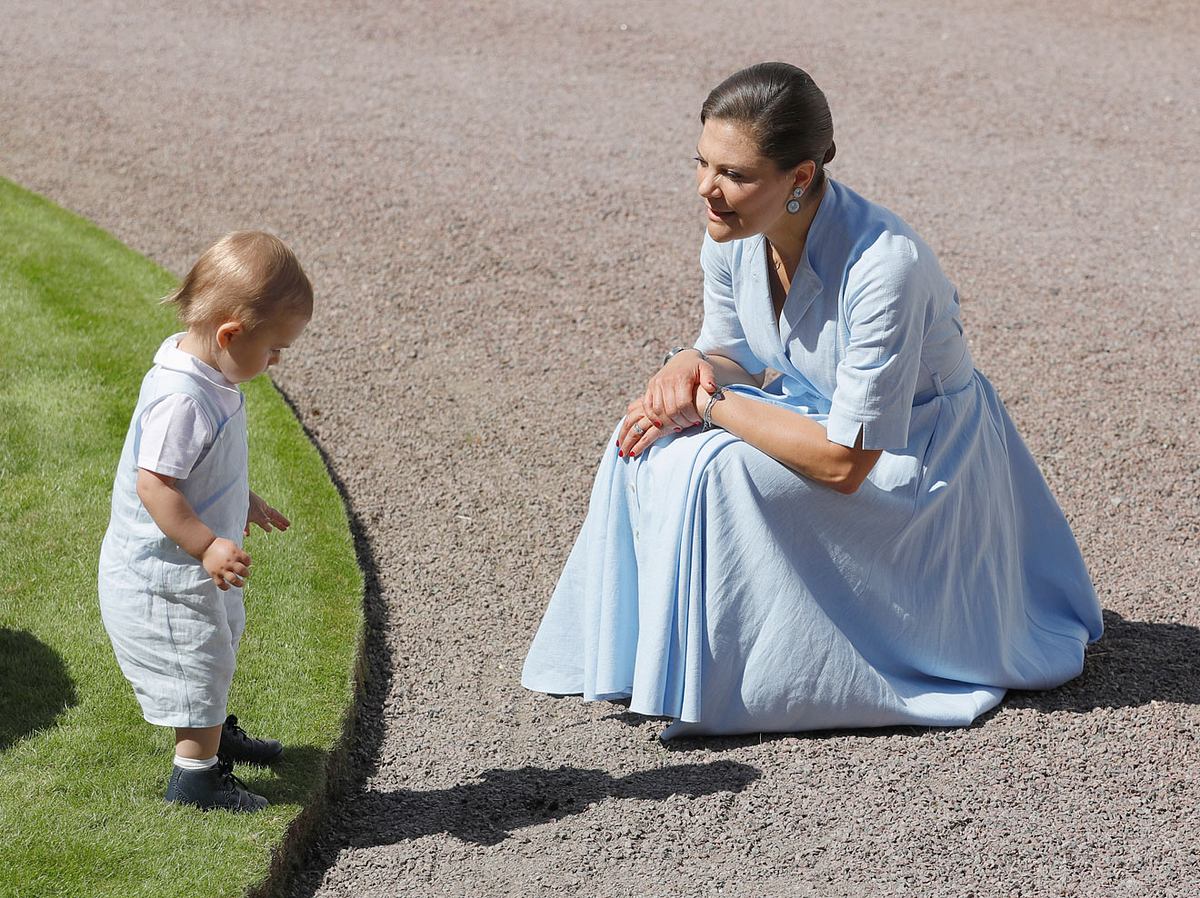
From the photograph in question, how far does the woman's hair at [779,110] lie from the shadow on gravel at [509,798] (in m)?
1.64

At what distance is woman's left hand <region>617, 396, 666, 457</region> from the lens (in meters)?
3.67

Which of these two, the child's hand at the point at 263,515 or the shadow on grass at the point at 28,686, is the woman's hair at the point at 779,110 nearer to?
the child's hand at the point at 263,515

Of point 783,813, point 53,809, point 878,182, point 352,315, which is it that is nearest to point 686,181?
point 878,182

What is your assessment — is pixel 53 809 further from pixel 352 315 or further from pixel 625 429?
pixel 352 315

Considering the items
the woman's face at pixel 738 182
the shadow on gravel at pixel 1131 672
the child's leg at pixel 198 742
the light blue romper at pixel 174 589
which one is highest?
the woman's face at pixel 738 182

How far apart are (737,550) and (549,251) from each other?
11.9 feet

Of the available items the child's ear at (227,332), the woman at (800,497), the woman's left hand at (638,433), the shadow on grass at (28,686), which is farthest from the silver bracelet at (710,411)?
the shadow on grass at (28,686)

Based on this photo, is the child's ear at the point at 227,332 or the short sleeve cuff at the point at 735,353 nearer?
the child's ear at the point at 227,332

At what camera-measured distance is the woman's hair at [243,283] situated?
116 inches

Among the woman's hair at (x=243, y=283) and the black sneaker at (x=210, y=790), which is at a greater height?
the woman's hair at (x=243, y=283)

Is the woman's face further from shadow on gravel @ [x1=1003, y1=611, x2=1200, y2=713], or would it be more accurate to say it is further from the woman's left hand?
shadow on gravel @ [x1=1003, y1=611, x2=1200, y2=713]

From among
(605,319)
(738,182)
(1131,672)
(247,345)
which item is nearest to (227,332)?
(247,345)

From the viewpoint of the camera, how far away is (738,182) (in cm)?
334

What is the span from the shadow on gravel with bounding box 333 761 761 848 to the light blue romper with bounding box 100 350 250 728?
603mm
